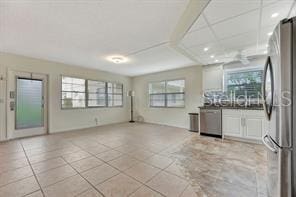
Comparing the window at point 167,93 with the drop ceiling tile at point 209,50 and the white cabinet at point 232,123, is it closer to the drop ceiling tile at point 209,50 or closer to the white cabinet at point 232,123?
the white cabinet at point 232,123

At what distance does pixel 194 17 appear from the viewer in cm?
221

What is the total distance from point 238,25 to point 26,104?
5.94 metres

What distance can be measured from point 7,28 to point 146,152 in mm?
3719

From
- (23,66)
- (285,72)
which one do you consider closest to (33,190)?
(285,72)

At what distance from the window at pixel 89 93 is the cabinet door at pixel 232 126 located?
196 inches

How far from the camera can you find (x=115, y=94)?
723 cm

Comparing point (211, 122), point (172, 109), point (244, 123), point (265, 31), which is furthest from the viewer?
point (172, 109)

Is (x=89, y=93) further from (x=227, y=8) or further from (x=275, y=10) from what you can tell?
(x=275, y=10)

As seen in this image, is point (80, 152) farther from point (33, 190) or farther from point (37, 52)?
point (37, 52)

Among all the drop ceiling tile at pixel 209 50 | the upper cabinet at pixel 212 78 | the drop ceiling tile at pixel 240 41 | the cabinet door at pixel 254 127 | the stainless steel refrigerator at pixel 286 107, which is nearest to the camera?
the stainless steel refrigerator at pixel 286 107

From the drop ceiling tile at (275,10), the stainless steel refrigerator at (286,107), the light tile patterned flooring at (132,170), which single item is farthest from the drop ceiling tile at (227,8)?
the light tile patterned flooring at (132,170)

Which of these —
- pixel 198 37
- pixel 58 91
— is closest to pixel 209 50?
pixel 198 37

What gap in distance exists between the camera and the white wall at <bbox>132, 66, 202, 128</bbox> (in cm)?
552

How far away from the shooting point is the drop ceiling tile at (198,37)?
266 cm
